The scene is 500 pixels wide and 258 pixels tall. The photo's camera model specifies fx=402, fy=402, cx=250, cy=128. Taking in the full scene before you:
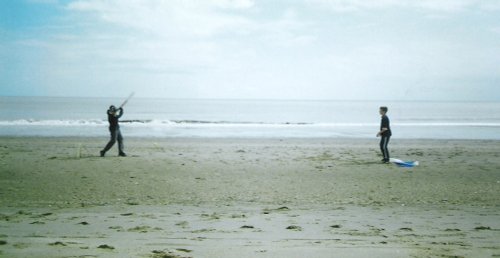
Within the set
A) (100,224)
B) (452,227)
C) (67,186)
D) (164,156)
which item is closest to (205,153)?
(164,156)

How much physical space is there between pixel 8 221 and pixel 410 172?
10082mm

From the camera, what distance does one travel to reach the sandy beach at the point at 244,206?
4.82m

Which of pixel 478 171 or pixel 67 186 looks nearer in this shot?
pixel 67 186

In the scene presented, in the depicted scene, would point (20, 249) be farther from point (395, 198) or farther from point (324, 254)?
point (395, 198)

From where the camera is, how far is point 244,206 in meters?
7.57

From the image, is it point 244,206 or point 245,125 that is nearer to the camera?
point 244,206

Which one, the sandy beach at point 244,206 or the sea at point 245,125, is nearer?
the sandy beach at point 244,206

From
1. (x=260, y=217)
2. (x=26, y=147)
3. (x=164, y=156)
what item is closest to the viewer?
(x=260, y=217)

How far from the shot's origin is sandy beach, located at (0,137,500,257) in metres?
4.82

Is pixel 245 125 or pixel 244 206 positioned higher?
pixel 245 125

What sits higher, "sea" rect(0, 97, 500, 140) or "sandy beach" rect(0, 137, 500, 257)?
"sea" rect(0, 97, 500, 140)

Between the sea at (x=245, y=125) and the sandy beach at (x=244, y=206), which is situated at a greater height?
the sea at (x=245, y=125)

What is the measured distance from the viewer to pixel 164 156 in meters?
14.8

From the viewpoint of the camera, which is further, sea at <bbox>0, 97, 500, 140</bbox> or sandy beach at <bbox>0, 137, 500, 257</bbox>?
sea at <bbox>0, 97, 500, 140</bbox>
